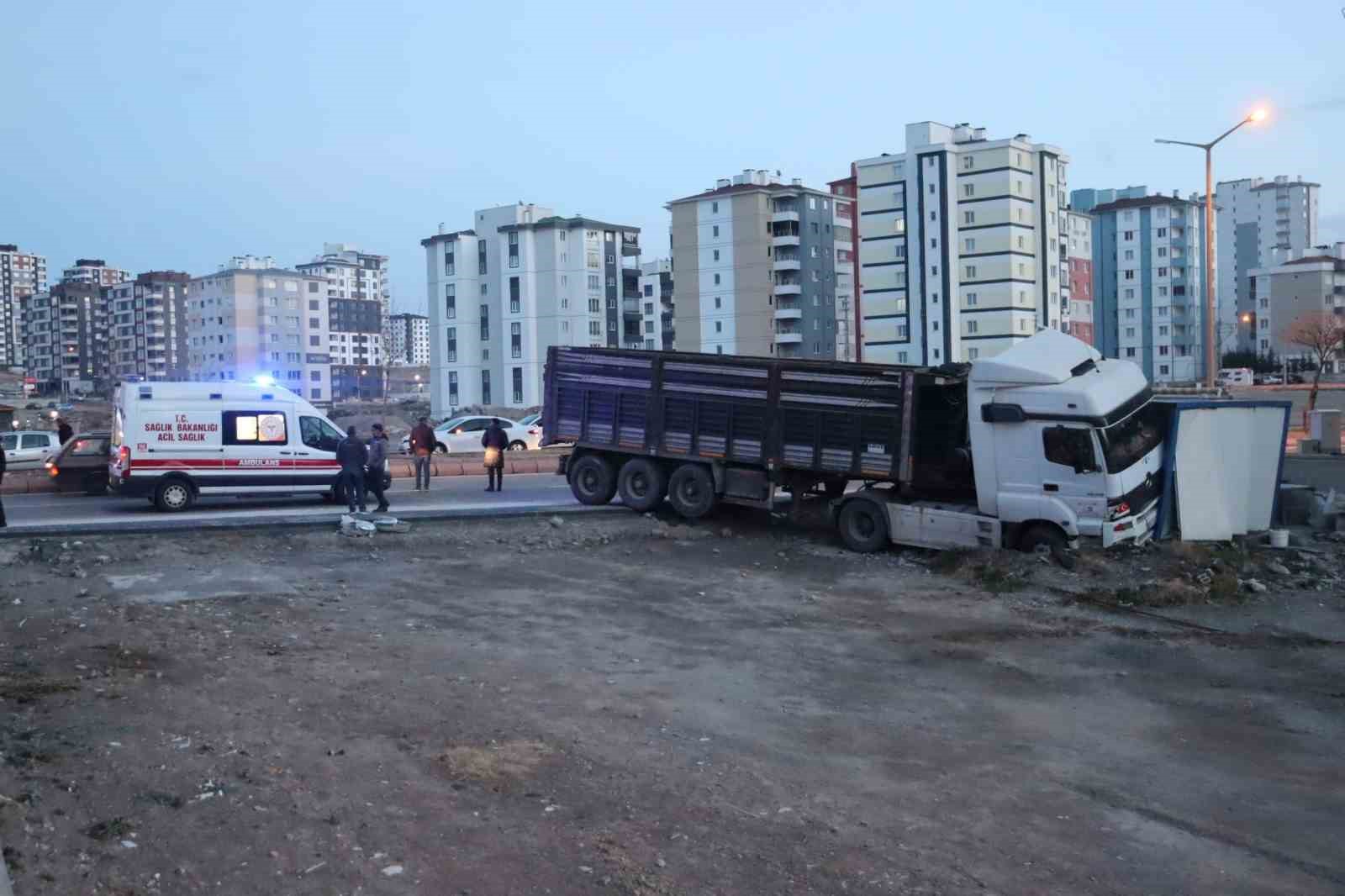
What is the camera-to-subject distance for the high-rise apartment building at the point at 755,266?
95.0 meters

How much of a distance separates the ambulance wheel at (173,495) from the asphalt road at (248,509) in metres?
0.21

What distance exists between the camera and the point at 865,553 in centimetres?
1859

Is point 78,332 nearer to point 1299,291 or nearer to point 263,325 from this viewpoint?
point 263,325

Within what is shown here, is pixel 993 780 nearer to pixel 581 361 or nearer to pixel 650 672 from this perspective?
pixel 650 672

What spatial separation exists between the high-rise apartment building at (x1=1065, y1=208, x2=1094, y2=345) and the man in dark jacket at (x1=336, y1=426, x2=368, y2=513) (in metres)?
80.0

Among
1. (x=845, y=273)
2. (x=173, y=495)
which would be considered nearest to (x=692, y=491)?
(x=173, y=495)

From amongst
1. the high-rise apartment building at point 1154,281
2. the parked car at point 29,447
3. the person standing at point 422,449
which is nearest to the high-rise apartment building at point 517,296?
the high-rise apartment building at point 1154,281

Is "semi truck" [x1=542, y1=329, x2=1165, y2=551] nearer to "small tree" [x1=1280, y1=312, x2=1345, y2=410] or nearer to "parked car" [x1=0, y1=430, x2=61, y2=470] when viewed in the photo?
"parked car" [x1=0, y1=430, x2=61, y2=470]

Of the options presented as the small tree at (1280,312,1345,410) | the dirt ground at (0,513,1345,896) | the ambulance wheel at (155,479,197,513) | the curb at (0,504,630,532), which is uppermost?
the small tree at (1280,312,1345,410)

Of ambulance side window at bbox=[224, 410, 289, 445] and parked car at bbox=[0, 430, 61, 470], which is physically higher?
ambulance side window at bbox=[224, 410, 289, 445]

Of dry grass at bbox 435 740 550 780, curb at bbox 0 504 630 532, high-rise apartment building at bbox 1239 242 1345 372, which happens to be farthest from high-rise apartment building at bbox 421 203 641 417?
dry grass at bbox 435 740 550 780

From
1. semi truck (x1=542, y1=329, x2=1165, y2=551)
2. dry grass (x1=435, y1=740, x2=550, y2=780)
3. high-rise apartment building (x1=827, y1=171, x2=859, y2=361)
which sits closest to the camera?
dry grass (x1=435, y1=740, x2=550, y2=780)

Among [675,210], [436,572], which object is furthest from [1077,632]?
[675,210]

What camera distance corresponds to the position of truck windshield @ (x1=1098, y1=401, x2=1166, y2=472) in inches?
655
